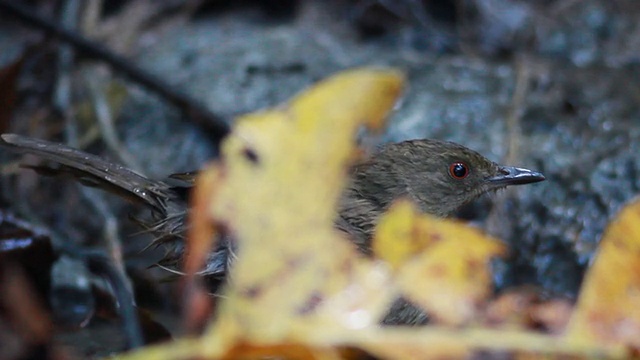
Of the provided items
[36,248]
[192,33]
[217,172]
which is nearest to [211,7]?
[192,33]

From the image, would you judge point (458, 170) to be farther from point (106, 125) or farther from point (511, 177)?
point (106, 125)

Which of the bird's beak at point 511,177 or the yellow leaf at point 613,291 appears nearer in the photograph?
the yellow leaf at point 613,291

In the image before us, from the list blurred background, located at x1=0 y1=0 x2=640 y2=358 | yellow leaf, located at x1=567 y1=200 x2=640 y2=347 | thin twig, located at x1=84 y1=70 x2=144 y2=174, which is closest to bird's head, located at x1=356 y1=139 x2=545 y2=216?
blurred background, located at x1=0 y1=0 x2=640 y2=358

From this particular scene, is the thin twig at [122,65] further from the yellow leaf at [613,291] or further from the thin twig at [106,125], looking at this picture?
the yellow leaf at [613,291]

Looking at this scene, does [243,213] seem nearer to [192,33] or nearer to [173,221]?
[173,221]

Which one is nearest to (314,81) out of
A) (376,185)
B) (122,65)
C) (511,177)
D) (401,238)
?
(122,65)

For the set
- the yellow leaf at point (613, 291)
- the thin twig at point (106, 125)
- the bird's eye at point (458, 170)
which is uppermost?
the thin twig at point (106, 125)

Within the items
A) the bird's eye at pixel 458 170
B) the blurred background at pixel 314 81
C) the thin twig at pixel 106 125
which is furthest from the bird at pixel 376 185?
the thin twig at pixel 106 125
